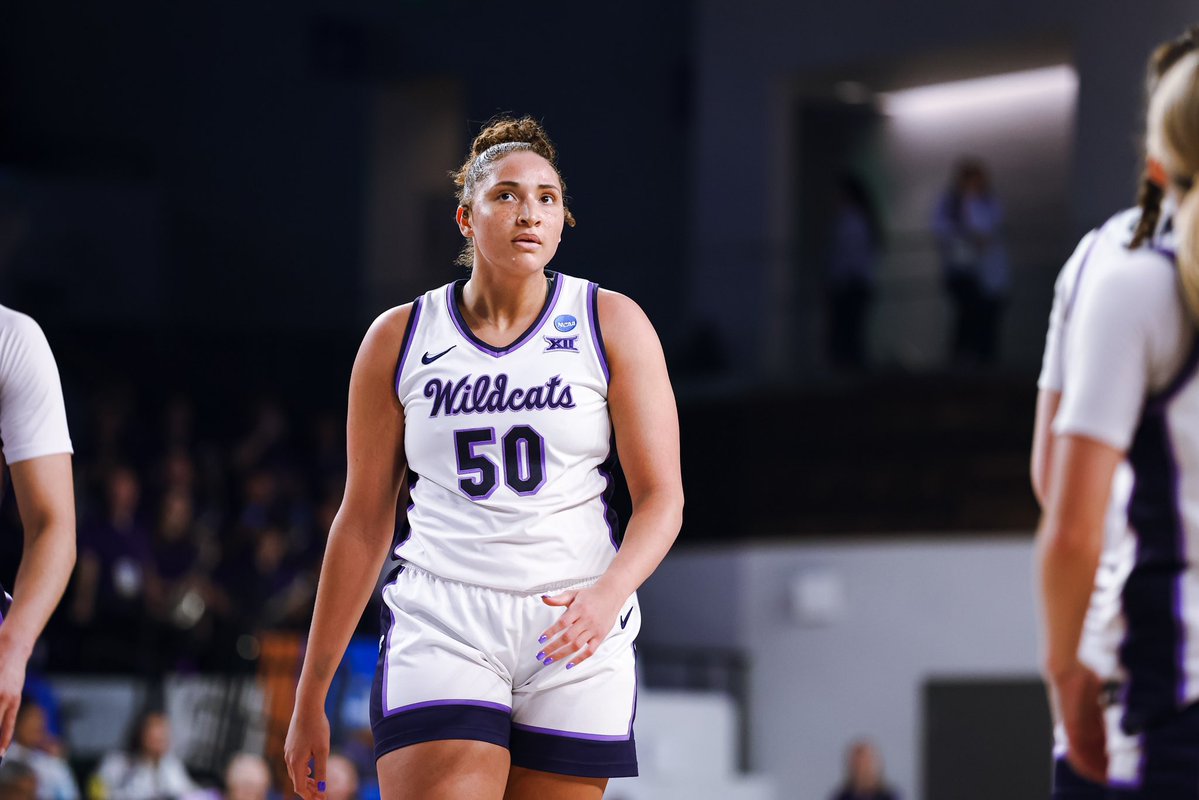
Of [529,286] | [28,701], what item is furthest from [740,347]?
[529,286]

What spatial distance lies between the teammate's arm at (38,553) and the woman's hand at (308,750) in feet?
1.64

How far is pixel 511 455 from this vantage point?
A: 3.18 metres

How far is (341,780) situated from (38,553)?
15.5 feet

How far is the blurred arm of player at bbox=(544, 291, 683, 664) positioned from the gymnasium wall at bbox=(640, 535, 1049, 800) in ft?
30.7

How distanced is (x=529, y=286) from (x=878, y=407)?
9.56 meters

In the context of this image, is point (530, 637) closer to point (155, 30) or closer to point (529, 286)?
point (529, 286)

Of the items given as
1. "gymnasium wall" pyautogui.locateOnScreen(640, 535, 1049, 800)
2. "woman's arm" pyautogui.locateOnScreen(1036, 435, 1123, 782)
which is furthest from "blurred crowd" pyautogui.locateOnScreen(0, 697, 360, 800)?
"woman's arm" pyautogui.locateOnScreen(1036, 435, 1123, 782)

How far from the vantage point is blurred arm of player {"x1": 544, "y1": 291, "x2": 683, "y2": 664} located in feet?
10.0

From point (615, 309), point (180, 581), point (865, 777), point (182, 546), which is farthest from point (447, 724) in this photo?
point (865, 777)

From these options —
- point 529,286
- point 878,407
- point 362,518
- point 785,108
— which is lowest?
point 878,407

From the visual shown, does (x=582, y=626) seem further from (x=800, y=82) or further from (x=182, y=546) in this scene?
(x=800, y=82)

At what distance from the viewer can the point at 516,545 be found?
3.16 metres

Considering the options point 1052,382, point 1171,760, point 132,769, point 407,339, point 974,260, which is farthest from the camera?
point 974,260

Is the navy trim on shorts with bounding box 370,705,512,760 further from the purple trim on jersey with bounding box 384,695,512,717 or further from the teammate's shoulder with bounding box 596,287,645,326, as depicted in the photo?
the teammate's shoulder with bounding box 596,287,645,326
